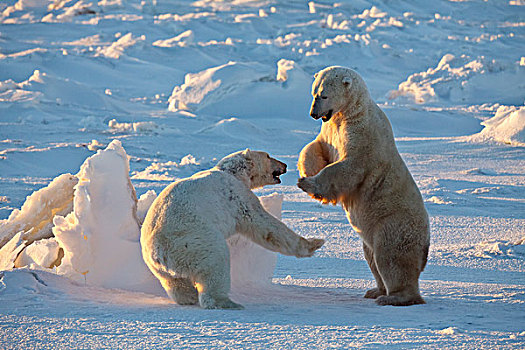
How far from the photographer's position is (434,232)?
7312mm

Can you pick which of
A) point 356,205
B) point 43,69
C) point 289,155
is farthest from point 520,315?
point 43,69

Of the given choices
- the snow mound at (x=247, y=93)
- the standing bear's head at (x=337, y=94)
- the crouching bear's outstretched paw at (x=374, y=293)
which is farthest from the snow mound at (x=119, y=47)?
the crouching bear's outstretched paw at (x=374, y=293)

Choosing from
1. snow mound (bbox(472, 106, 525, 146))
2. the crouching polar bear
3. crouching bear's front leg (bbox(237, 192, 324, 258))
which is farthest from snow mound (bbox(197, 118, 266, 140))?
crouching bear's front leg (bbox(237, 192, 324, 258))

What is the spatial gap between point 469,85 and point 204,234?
17413 millimetres

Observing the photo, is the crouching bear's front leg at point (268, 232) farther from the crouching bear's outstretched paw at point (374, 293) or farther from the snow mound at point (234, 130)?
the snow mound at point (234, 130)

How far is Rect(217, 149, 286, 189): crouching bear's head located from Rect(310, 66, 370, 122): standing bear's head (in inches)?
19.7

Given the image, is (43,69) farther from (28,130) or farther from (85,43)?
(28,130)

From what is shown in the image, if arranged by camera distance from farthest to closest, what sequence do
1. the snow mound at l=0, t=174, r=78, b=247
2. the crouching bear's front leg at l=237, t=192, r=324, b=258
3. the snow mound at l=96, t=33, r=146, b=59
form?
the snow mound at l=96, t=33, r=146, b=59 → the snow mound at l=0, t=174, r=78, b=247 → the crouching bear's front leg at l=237, t=192, r=324, b=258

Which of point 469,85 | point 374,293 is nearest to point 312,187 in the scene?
point 374,293

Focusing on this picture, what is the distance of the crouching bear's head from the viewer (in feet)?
15.7

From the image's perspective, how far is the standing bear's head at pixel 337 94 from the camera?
15.5ft

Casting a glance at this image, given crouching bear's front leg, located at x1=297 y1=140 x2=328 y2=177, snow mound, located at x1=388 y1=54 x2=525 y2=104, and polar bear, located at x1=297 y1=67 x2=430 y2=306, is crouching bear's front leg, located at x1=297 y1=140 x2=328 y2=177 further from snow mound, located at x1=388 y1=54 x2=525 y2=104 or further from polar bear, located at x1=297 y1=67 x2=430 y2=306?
snow mound, located at x1=388 y1=54 x2=525 y2=104

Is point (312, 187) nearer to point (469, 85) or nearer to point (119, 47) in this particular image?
point (469, 85)

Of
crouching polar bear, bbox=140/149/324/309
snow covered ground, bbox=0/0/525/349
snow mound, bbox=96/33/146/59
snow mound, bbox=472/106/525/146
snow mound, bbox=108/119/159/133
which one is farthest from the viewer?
snow mound, bbox=96/33/146/59
